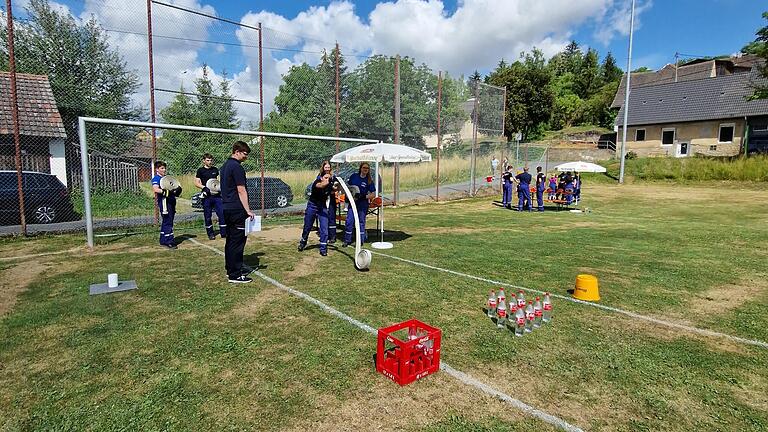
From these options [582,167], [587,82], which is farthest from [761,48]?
[587,82]

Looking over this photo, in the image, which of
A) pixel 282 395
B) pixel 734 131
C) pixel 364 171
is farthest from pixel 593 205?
pixel 734 131

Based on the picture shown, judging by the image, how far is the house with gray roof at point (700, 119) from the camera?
37.2 m

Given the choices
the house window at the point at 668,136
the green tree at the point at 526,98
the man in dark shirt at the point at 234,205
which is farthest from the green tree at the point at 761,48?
the man in dark shirt at the point at 234,205

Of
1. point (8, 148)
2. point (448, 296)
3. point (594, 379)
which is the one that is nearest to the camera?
point (594, 379)

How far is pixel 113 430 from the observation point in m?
2.94

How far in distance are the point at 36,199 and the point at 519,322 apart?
12.5 metres

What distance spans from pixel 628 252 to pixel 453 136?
11607mm

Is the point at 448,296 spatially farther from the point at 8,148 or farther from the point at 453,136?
the point at 453,136

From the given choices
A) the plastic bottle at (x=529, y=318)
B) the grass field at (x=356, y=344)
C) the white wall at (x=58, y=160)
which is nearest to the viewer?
the grass field at (x=356, y=344)

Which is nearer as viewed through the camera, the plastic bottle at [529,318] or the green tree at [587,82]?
the plastic bottle at [529,318]

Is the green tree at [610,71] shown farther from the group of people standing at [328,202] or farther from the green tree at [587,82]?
the group of people standing at [328,202]

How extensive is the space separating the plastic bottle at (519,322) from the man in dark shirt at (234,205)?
3.86 metres

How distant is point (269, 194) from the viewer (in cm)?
1395

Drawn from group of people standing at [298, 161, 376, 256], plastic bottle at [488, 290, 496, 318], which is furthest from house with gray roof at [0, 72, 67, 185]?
plastic bottle at [488, 290, 496, 318]
